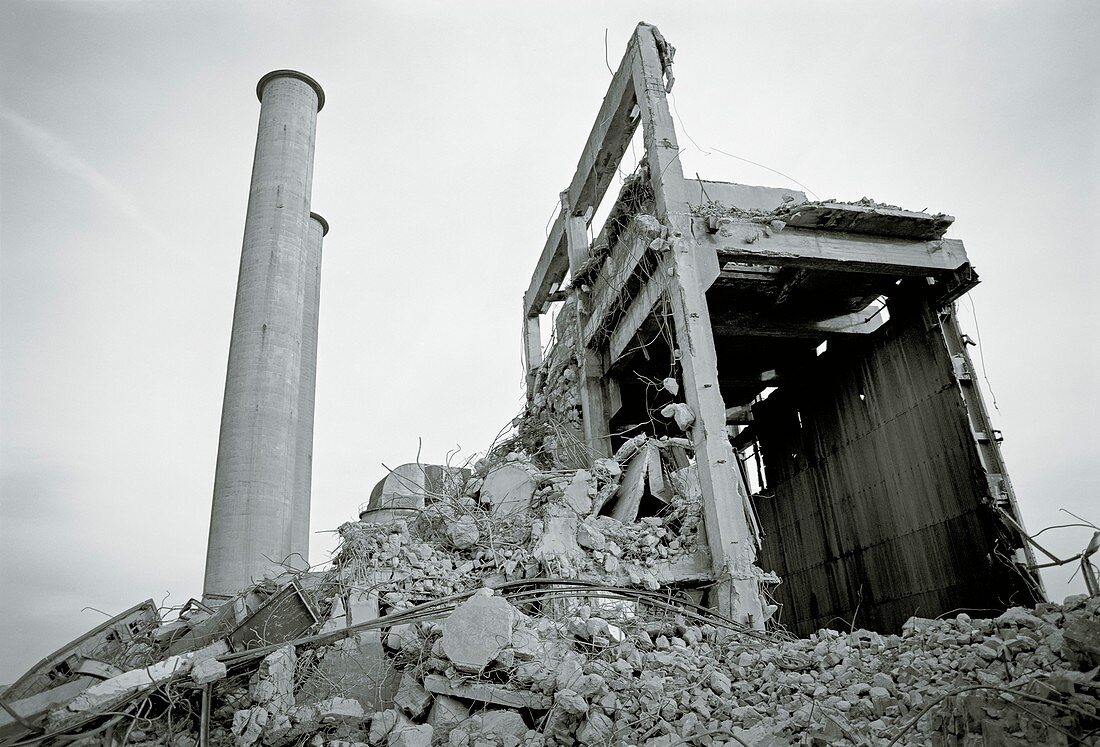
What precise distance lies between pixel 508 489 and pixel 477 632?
12.0ft

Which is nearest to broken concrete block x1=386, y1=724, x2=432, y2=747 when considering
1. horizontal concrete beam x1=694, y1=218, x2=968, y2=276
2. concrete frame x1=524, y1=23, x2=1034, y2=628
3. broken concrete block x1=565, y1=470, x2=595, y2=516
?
broken concrete block x1=565, y1=470, x2=595, y2=516

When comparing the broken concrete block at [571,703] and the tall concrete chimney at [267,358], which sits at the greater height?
the tall concrete chimney at [267,358]

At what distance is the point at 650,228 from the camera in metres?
7.89

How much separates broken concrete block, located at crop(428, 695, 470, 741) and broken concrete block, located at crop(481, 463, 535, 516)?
3.19 m

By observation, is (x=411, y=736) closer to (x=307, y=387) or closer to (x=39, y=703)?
(x=39, y=703)

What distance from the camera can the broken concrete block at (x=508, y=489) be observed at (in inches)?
298

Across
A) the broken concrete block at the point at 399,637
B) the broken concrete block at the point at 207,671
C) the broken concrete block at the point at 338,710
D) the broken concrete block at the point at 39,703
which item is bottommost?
the broken concrete block at the point at 338,710

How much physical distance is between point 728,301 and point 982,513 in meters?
4.12

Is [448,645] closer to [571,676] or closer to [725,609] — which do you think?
[571,676]

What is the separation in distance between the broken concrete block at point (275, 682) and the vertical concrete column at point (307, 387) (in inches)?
449

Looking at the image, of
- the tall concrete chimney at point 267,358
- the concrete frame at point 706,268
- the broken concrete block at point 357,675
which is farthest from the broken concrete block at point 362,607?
the tall concrete chimney at point 267,358

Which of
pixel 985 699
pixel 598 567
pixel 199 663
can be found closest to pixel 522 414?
pixel 598 567

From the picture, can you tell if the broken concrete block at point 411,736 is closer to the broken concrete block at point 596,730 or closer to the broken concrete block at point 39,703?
the broken concrete block at point 596,730

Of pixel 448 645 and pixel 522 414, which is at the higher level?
pixel 522 414
